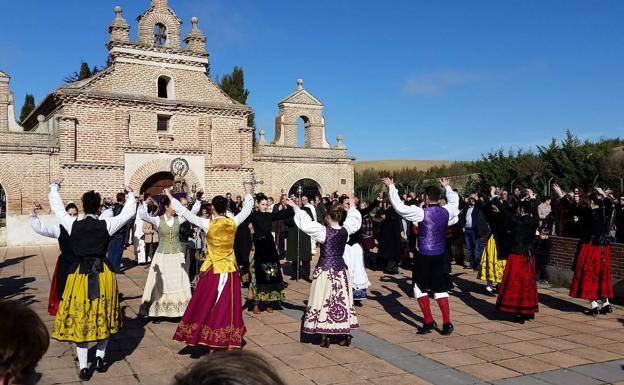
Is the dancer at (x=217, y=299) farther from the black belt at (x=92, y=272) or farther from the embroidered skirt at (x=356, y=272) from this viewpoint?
the embroidered skirt at (x=356, y=272)

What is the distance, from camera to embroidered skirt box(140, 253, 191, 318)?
26.9ft

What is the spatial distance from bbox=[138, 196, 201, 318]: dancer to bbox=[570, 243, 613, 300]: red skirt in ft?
19.7

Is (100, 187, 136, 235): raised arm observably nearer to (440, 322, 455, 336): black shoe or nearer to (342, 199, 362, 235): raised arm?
(342, 199, 362, 235): raised arm

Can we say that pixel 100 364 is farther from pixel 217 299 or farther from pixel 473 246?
pixel 473 246

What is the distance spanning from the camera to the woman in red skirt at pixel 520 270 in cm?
805

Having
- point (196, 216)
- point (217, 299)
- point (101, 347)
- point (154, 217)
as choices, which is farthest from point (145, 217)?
point (101, 347)

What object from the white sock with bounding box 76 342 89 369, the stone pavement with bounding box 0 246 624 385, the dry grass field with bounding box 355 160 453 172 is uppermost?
the dry grass field with bounding box 355 160 453 172

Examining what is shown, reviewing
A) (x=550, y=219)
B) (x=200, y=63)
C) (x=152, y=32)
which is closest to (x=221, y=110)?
(x=200, y=63)

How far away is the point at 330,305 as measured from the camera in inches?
270

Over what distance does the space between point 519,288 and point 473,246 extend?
5843 millimetres

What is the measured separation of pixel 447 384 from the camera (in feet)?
18.1

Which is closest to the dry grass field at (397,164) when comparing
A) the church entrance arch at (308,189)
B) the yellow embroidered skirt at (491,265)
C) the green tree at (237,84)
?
the green tree at (237,84)

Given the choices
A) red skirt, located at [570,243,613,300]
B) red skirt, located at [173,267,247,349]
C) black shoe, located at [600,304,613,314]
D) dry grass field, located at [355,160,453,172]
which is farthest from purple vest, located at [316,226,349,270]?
dry grass field, located at [355,160,453,172]

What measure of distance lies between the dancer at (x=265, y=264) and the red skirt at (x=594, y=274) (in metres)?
4.59
